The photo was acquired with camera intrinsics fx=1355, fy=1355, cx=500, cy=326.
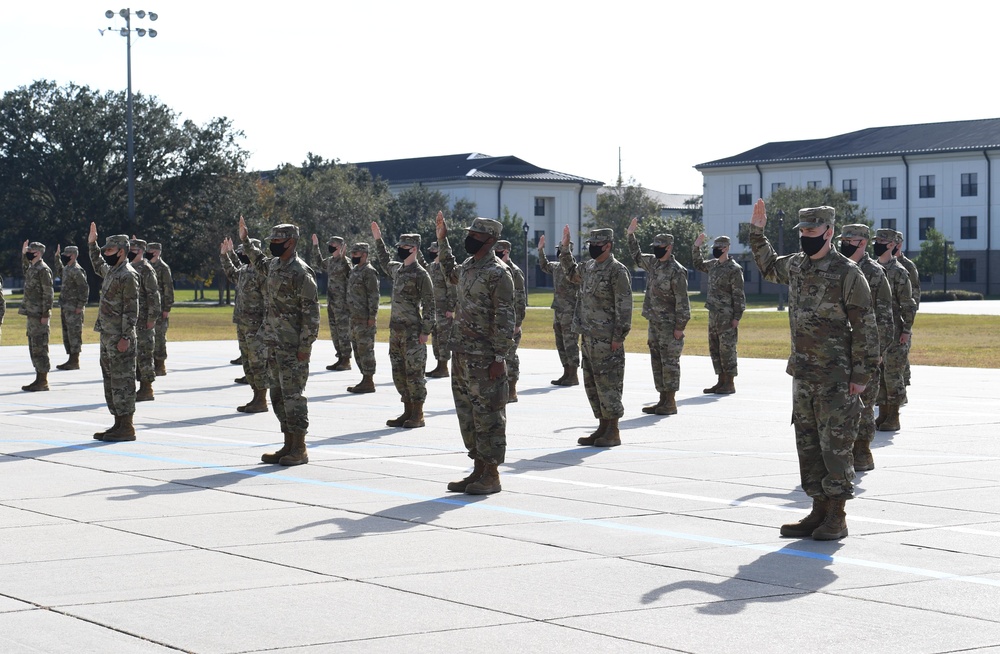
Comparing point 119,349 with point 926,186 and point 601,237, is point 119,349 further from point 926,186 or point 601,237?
point 926,186

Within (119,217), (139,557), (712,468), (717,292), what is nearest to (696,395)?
(717,292)

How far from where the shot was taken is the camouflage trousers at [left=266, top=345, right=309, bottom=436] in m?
12.0

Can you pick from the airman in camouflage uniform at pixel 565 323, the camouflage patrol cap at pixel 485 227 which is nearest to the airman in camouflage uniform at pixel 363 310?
the airman in camouflage uniform at pixel 565 323

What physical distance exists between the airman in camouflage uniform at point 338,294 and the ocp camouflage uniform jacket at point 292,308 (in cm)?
754

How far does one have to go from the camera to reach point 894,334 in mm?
13633

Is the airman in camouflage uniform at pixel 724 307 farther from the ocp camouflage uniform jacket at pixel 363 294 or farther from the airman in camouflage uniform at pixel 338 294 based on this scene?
the airman in camouflage uniform at pixel 338 294

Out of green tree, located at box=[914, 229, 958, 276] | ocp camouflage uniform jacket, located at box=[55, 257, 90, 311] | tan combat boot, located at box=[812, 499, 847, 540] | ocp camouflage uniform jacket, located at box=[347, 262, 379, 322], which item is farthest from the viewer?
green tree, located at box=[914, 229, 958, 276]

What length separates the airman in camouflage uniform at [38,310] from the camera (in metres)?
20.3

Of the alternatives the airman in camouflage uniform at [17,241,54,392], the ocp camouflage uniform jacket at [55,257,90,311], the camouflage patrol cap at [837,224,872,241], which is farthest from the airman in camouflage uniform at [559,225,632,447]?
the ocp camouflage uniform jacket at [55,257,90,311]

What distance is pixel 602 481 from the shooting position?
11141mm

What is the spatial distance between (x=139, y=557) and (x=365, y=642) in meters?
2.40

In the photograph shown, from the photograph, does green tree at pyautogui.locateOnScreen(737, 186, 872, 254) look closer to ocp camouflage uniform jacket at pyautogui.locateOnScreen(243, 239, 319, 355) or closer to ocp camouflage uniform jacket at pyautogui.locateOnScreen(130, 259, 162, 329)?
ocp camouflage uniform jacket at pyautogui.locateOnScreen(130, 259, 162, 329)

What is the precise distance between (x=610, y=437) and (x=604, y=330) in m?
1.06

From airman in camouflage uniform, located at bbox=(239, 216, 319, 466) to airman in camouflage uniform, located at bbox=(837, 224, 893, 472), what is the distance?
4.77m
